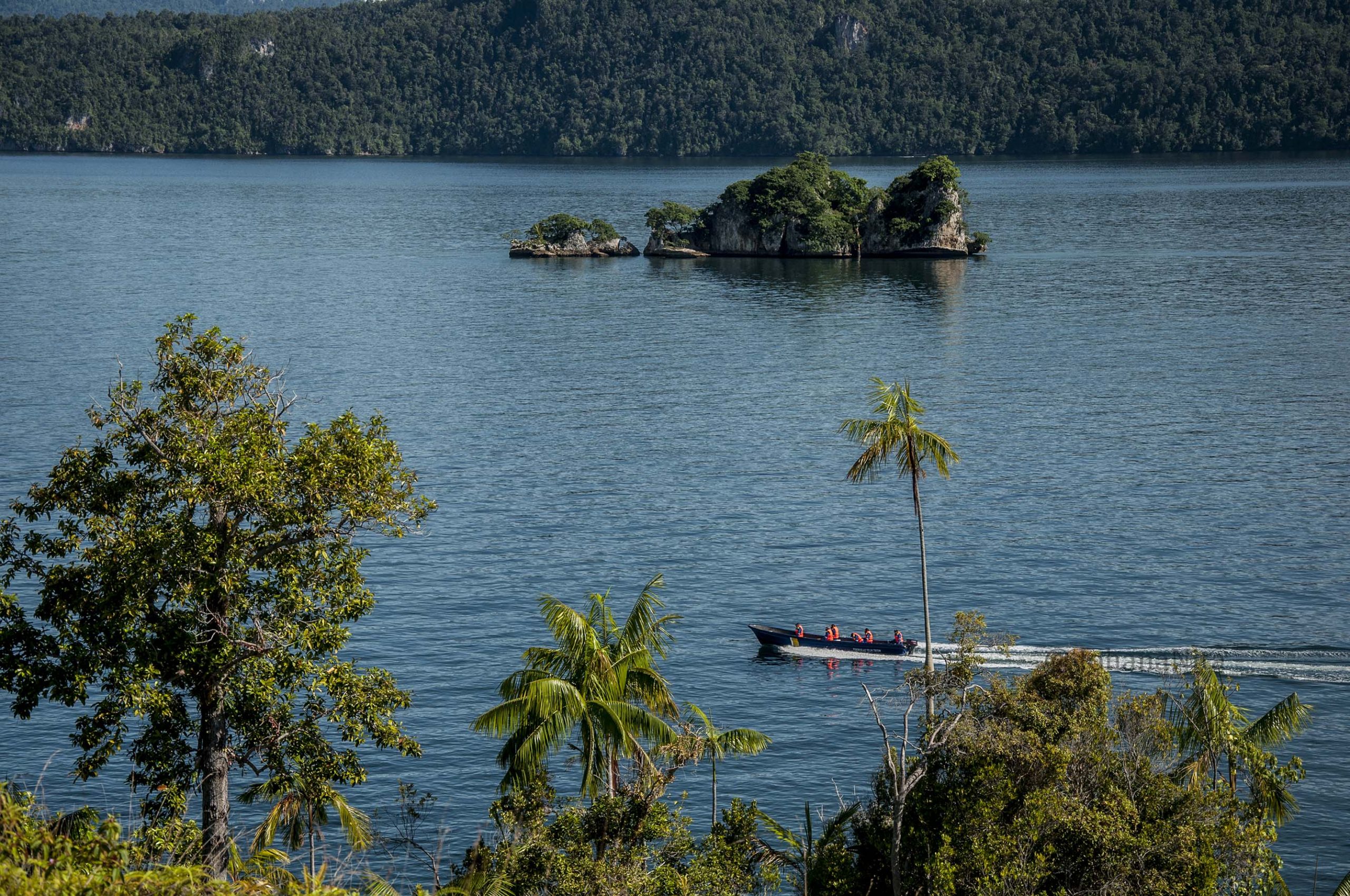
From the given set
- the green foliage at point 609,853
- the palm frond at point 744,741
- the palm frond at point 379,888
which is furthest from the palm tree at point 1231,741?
the palm frond at point 379,888

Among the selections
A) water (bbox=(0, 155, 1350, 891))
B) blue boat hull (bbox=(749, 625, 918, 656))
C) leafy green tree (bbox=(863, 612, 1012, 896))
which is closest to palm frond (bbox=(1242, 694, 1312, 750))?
leafy green tree (bbox=(863, 612, 1012, 896))

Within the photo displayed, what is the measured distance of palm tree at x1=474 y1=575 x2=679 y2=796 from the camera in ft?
107

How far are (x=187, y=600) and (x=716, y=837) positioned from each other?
13.0 meters

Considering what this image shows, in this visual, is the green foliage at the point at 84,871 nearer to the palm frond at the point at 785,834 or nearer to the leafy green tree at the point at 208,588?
the leafy green tree at the point at 208,588

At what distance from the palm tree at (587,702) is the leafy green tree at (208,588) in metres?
2.61

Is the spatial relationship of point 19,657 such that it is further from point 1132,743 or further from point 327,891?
point 1132,743

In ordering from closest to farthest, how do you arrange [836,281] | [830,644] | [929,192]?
[830,644] < [836,281] < [929,192]

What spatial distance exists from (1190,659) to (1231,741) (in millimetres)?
25282

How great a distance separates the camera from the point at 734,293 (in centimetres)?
17038

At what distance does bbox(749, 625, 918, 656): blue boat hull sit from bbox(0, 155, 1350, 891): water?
0.80 m

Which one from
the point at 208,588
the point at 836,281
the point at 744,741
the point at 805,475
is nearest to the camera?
the point at 208,588

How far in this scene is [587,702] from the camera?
109 feet

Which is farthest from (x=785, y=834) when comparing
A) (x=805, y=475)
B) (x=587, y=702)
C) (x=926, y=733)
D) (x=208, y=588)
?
(x=805, y=475)

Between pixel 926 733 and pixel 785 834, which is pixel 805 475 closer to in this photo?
pixel 785 834
